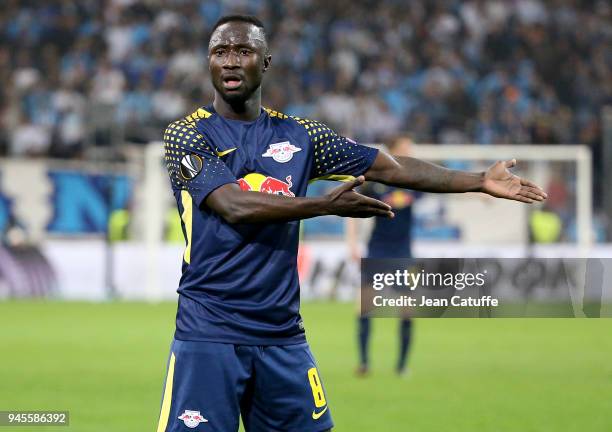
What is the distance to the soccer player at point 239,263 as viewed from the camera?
13.4 ft

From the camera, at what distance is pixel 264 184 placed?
4.22 m

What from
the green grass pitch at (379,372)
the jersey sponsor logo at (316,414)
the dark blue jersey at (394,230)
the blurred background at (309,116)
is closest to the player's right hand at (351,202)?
the jersey sponsor logo at (316,414)

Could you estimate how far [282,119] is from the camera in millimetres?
4480

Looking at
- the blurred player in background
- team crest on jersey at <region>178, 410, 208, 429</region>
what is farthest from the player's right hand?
the blurred player in background

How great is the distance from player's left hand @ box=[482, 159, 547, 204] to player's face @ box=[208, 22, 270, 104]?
3.33ft

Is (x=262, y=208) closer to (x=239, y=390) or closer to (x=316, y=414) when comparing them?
(x=239, y=390)

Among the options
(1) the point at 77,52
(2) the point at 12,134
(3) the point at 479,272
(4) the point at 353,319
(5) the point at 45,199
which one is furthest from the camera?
(1) the point at 77,52

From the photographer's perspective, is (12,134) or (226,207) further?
(12,134)

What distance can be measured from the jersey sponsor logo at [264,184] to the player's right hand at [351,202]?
Result: 345mm

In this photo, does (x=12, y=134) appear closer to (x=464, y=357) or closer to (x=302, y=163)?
(x=464, y=357)

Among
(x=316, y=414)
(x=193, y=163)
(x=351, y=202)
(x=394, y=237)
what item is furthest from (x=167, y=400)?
(x=394, y=237)

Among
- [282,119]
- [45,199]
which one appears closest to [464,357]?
[282,119]

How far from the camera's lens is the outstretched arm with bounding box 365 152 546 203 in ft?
14.6

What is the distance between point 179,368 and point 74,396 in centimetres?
560
